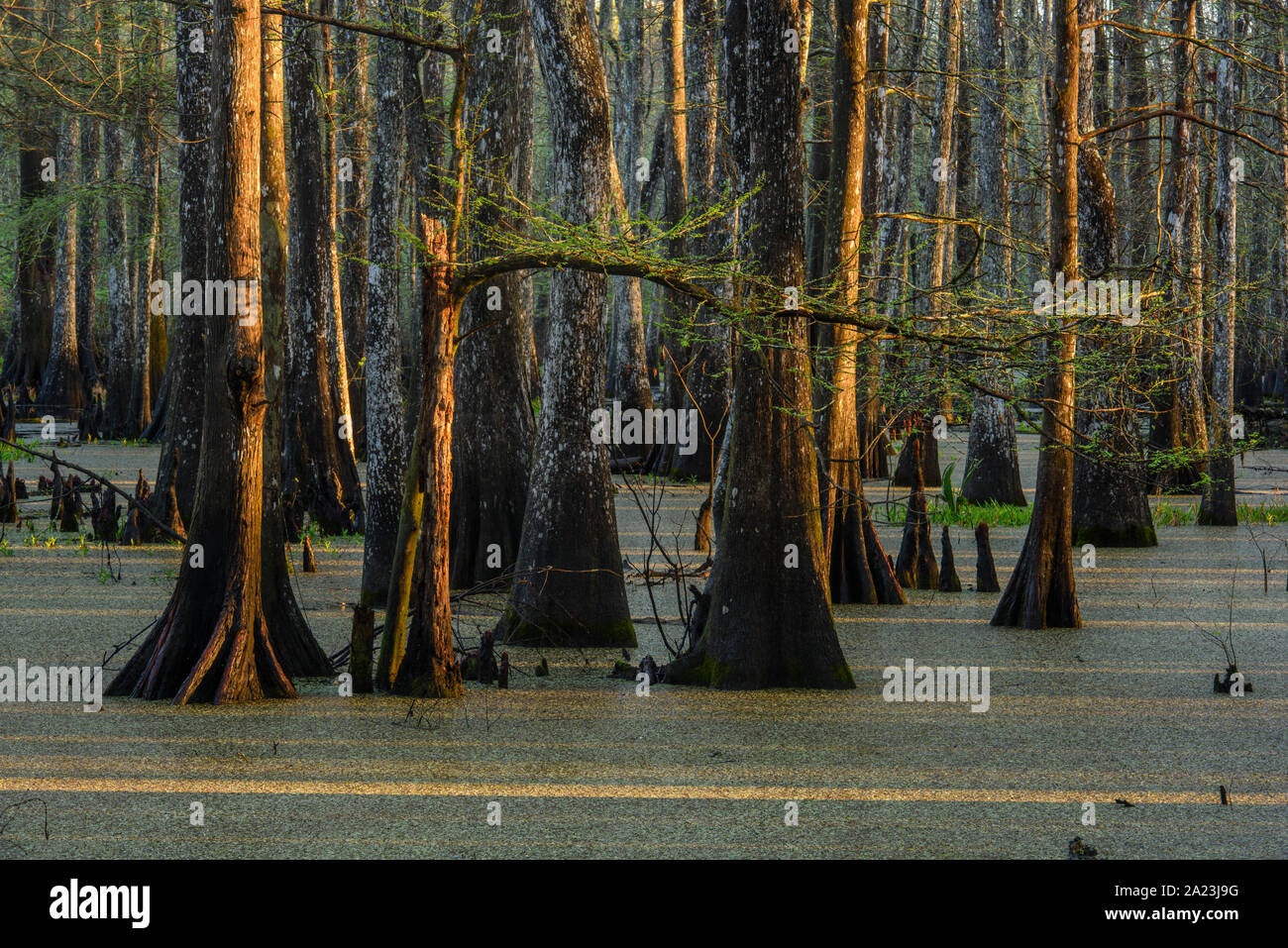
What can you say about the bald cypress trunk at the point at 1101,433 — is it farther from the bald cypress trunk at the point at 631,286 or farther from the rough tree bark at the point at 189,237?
the bald cypress trunk at the point at 631,286

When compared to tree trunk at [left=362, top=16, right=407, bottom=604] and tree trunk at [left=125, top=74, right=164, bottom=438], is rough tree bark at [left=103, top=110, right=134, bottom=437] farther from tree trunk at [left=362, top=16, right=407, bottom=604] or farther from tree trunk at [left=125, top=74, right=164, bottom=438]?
tree trunk at [left=362, top=16, right=407, bottom=604]

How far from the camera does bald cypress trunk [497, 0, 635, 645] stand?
28.3ft

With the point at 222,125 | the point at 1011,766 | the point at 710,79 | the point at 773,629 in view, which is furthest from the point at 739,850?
the point at 710,79

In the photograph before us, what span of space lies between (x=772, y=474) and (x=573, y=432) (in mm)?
1657

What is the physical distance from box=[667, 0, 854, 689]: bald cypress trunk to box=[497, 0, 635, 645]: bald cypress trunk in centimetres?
121

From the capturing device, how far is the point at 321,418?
14070mm

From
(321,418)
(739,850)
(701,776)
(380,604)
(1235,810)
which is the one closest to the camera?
(739,850)

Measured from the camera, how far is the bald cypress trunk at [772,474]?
24.1 feet

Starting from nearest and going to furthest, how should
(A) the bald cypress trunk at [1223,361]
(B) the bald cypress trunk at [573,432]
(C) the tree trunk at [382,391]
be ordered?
(B) the bald cypress trunk at [573,432], (C) the tree trunk at [382,391], (A) the bald cypress trunk at [1223,361]

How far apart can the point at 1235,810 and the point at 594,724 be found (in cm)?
277

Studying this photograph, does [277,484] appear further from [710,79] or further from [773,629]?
[710,79]

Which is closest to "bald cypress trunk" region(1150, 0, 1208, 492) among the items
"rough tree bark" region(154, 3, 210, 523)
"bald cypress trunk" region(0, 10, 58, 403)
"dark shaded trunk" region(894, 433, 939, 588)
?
"dark shaded trunk" region(894, 433, 939, 588)

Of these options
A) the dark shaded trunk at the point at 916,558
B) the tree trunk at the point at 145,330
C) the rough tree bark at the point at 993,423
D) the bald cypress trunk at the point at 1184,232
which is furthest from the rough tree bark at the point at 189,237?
the tree trunk at the point at 145,330

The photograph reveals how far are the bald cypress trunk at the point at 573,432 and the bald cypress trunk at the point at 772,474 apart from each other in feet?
3.97
